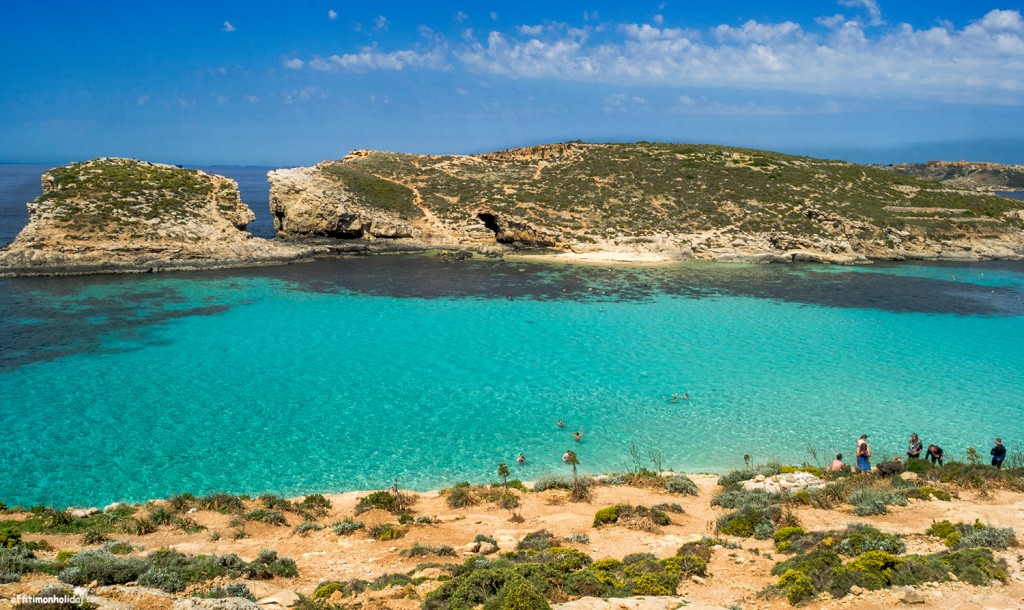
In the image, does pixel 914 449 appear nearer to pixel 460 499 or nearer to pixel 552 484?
pixel 552 484

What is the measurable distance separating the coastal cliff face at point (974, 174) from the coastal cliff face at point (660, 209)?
108106mm

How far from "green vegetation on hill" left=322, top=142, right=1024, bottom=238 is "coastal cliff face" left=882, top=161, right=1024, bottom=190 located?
10459 cm

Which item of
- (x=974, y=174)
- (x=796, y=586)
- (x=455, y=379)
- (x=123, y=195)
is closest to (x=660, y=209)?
(x=455, y=379)

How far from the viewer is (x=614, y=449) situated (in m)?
18.5

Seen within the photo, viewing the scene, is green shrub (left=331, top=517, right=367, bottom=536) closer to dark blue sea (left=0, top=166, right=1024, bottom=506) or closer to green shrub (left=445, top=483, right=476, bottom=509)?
green shrub (left=445, top=483, right=476, bottom=509)

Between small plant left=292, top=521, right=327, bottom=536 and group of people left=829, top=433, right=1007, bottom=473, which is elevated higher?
group of people left=829, top=433, right=1007, bottom=473

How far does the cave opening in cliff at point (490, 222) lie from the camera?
196 feet

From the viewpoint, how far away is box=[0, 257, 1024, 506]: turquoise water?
17609 mm

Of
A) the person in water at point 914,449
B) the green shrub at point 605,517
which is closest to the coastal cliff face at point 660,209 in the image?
the person in water at point 914,449

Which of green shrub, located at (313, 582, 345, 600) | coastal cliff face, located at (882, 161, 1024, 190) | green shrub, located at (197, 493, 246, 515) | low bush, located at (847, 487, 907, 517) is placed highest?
coastal cliff face, located at (882, 161, 1024, 190)

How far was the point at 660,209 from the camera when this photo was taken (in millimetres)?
62844

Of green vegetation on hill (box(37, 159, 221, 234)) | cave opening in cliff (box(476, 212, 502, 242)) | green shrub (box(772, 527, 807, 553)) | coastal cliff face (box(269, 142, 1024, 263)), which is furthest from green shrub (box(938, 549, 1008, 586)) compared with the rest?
green vegetation on hill (box(37, 159, 221, 234))

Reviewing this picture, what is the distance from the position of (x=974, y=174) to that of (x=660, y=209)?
16139 centimetres

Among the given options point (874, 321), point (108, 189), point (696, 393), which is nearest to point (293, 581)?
point (696, 393)
